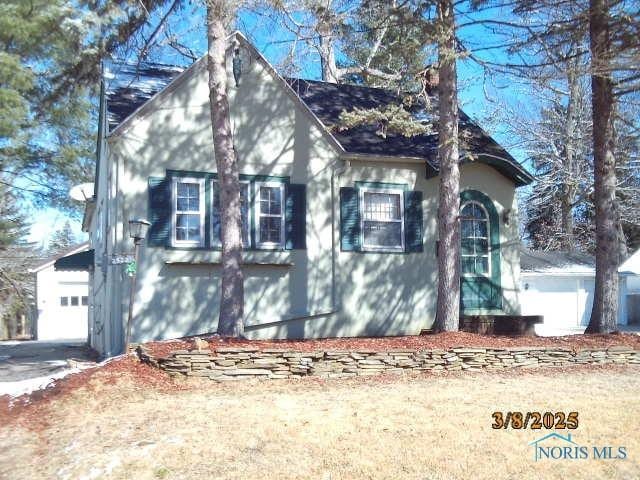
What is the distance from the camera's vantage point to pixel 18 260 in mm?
33375

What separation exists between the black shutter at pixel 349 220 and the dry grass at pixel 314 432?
507cm

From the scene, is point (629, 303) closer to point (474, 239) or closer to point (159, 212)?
point (474, 239)

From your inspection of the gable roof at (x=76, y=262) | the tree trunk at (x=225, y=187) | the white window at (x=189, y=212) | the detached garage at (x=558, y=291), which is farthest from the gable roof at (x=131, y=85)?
the detached garage at (x=558, y=291)

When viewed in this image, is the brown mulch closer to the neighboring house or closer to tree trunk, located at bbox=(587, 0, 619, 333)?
tree trunk, located at bbox=(587, 0, 619, 333)

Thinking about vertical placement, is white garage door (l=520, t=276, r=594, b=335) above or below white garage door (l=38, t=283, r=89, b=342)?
above

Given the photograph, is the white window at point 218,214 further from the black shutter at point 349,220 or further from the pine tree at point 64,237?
the pine tree at point 64,237

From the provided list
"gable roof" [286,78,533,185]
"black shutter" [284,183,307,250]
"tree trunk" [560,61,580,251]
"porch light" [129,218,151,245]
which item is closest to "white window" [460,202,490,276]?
"gable roof" [286,78,533,185]

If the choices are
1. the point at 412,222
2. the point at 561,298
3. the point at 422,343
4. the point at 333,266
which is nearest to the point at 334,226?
the point at 333,266

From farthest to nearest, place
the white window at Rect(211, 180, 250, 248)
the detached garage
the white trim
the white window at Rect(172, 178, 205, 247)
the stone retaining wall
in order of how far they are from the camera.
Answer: the detached garage < the white trim < the white window at Rect(211, 180, 250, 248) < the white window at Rect(172, 178, 205, 247) < the stone retaining wall

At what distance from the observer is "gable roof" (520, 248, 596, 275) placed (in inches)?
1005

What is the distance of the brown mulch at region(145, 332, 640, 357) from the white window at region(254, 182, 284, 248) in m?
2.74

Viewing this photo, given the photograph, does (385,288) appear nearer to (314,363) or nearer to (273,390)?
(314,363)

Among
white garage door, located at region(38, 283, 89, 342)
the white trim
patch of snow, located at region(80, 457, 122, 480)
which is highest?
the white trim

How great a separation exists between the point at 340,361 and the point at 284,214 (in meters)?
4.65
